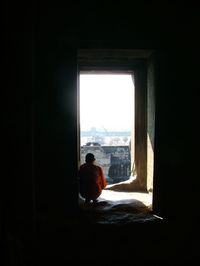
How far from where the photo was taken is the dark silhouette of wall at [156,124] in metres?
4.24

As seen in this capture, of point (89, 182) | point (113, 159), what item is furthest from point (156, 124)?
point (113, 159)

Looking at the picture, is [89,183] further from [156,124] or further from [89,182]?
[156,124]

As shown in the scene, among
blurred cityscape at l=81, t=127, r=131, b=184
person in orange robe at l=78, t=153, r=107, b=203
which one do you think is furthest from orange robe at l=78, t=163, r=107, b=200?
blurred cityscape at l=81, t=127, r=131, b=184

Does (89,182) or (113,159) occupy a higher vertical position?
(89,182)

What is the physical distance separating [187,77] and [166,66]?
13.7 inches

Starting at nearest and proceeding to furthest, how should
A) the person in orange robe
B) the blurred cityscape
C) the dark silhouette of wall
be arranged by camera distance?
the dark silhouette of wall
the person in orange robe
the blurred cityscape

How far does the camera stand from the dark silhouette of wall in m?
4.24

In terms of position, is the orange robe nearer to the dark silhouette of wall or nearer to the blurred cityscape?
the dark silhouette of wall

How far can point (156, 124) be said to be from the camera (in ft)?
14.5

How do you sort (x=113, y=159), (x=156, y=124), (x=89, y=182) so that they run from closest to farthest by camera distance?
(x=156, y=124), (x=89, y=182), (x=113, y=159)

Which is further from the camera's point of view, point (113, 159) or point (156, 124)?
point (113, 159)

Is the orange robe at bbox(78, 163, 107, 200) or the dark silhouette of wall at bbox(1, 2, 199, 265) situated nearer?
the dark silhouette of wall at bbox(1, 2, 199, 265)

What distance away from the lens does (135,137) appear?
6.05 meters

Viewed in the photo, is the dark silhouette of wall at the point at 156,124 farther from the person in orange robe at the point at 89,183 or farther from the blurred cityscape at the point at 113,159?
the blurred cityscape at the point at 113,159
